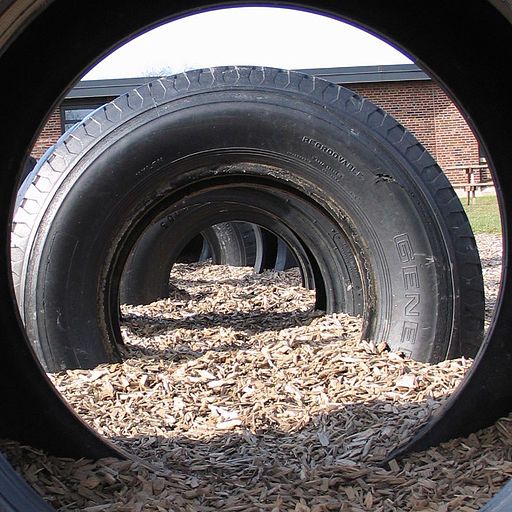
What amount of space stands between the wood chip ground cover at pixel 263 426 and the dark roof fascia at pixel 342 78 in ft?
60.3

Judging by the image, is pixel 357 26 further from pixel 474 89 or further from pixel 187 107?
pixel 187 107

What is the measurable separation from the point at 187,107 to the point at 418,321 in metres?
Result: 1.87

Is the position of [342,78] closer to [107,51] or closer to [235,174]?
[235,174]

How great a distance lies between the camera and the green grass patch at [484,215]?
54.7ft

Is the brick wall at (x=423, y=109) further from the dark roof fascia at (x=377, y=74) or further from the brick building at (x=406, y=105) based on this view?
the dark roof fascia at (x=377, y=74)

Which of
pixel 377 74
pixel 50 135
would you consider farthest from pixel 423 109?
pixel 50 135

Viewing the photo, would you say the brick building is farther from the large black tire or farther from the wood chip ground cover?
the large black tire

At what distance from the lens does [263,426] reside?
13.7 ft

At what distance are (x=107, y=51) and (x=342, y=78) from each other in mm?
23289

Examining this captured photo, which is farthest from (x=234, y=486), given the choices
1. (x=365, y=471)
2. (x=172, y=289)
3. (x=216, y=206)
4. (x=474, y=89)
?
(x=172, y=289)

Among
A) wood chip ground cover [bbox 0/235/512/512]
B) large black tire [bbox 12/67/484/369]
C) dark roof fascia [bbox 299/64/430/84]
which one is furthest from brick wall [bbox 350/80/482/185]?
large black tire [bbox 12/67/484/369]

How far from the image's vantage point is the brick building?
2497cm

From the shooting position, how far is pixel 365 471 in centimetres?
309

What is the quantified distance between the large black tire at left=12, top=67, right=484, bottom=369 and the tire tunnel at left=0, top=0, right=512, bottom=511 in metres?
1.83
